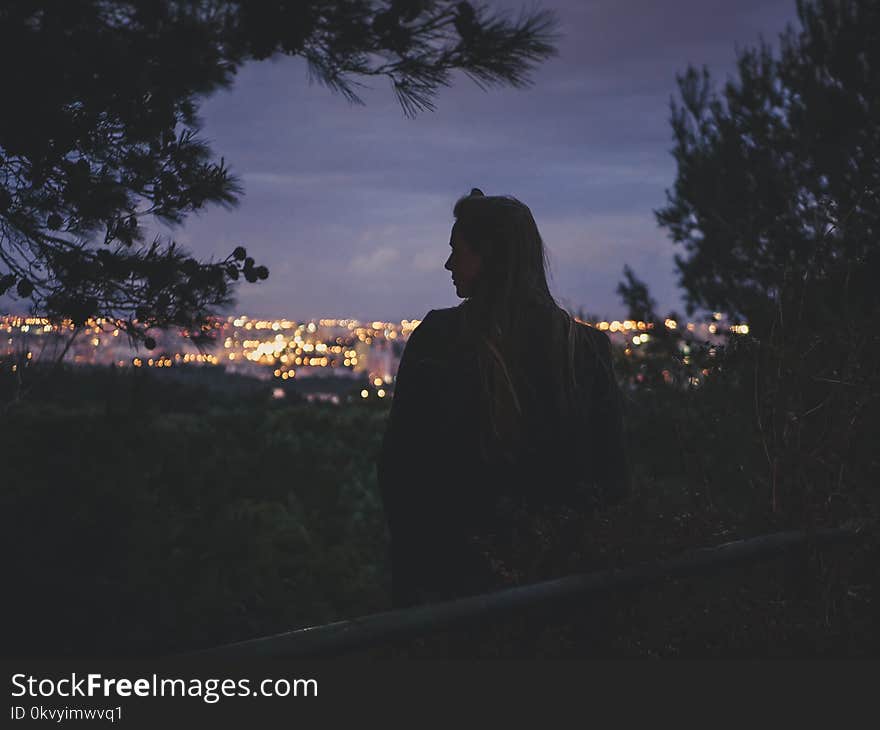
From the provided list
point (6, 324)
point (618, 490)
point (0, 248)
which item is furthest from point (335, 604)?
point (618, 490)

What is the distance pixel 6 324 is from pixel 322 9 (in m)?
2.25

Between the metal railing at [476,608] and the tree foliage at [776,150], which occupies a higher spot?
the tree foliage at [776,150]

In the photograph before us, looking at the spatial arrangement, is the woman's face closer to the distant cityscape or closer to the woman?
the woman

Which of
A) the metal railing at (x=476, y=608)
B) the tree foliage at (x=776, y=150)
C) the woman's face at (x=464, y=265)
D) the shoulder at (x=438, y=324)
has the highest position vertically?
the tree foliage at (x=776, y=150)

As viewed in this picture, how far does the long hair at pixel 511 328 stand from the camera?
7.52ft

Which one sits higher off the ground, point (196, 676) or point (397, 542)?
point (397, 542)

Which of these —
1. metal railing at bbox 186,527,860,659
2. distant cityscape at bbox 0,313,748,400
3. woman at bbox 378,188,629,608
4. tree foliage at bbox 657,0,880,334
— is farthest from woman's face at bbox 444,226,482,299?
tree foliage at bbox 657,0,880,334

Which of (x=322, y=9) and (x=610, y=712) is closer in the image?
(x=610, y=712)

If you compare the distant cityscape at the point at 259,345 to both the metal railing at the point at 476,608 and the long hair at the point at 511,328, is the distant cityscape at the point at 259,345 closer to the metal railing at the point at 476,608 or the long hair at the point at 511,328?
the long hair at the point at 511,328

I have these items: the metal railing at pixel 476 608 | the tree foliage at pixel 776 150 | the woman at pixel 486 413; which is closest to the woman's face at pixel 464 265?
the woman at pixel 486 413

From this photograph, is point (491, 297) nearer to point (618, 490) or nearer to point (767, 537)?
point (618, 490)

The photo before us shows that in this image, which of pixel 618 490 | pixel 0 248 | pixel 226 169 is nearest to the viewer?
pixel 618 490

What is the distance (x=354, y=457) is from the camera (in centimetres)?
1142

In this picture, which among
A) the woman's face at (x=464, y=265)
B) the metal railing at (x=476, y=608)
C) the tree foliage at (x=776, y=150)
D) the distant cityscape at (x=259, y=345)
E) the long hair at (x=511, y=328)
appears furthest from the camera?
the tree foliage at (x=776, y=150)
